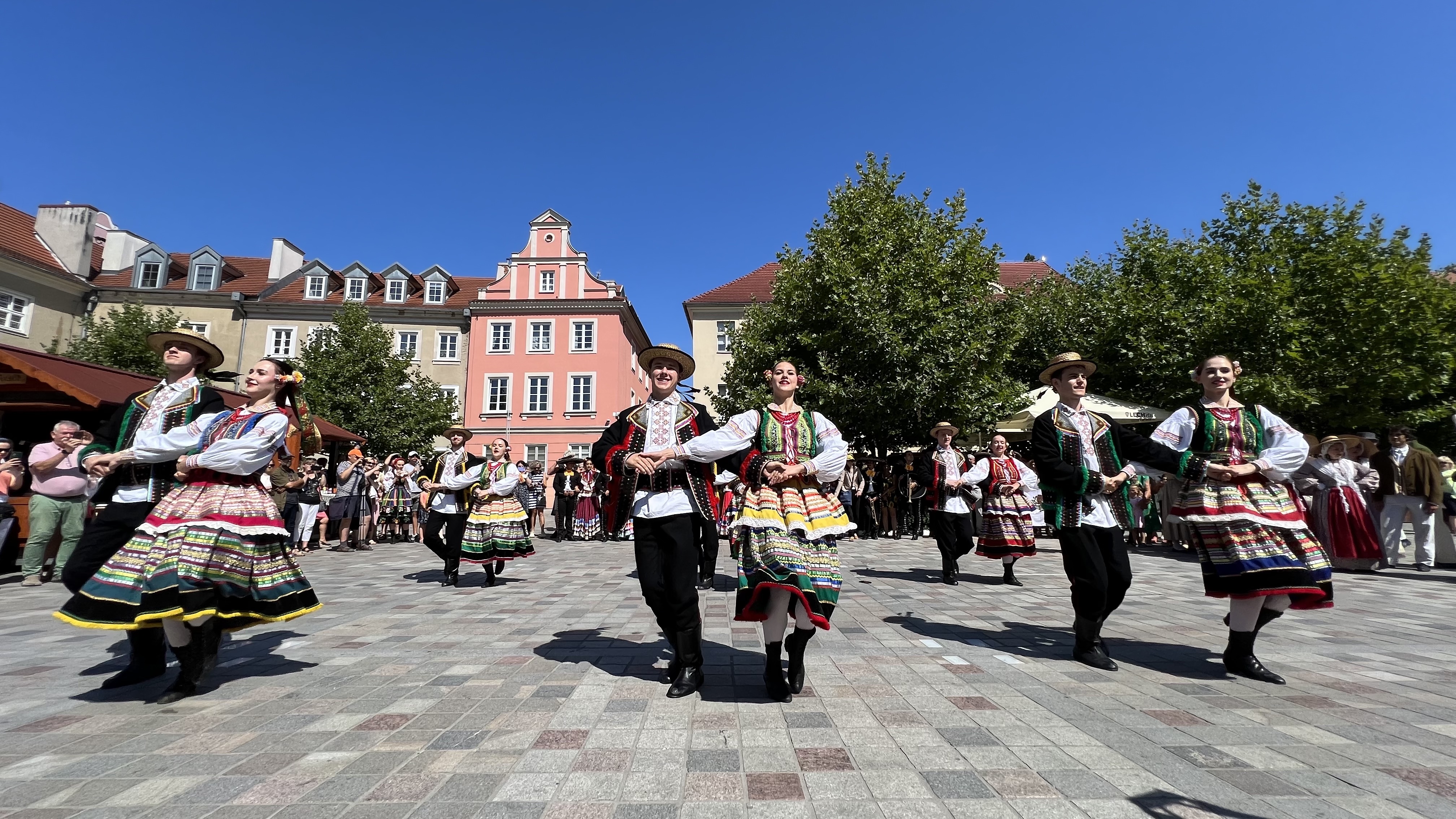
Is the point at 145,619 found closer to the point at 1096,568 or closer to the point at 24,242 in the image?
the point at 1096,568

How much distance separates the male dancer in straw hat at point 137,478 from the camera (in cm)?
389

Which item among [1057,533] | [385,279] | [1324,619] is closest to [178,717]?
[1057,533]

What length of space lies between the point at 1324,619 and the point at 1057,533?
144 inches

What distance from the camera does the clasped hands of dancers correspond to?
3.65 m

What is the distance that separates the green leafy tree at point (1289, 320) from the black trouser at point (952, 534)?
13861 mm

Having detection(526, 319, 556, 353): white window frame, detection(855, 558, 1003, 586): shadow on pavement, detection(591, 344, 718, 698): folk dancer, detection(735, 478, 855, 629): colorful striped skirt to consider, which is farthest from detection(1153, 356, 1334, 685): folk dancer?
detection(526, 319, 556, 353): white window frame

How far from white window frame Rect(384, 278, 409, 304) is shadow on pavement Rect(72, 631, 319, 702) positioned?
3458cm

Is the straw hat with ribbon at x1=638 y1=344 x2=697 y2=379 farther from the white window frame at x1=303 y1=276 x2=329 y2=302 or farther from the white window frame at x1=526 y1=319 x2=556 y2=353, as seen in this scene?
the white window frame at x1=303 y1=276 x2=329 y2=302

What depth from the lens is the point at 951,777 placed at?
2.60m

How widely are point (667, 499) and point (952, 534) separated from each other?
5725 millimetres

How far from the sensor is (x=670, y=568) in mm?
3994

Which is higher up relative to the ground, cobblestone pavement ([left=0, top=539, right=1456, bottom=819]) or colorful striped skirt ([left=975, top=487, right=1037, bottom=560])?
colorful striped skirt ([left=975, top=487, right=1037, bottom=560])

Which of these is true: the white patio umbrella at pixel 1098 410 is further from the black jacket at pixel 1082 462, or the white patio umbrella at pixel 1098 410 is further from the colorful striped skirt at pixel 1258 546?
the colorful striped skirt at pixel 1258 546

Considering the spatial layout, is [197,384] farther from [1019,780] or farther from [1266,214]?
[1266,214]
